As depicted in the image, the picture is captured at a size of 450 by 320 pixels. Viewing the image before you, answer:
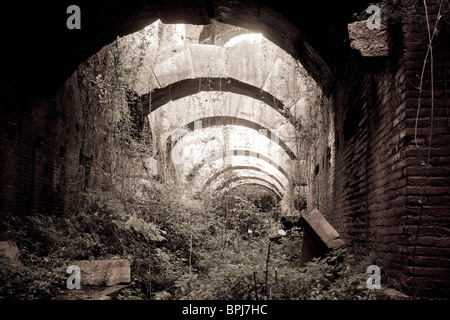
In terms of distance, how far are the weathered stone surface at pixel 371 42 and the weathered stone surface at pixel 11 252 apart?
5174mm

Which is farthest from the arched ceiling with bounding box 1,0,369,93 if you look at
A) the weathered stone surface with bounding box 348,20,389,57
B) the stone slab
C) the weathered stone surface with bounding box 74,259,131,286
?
the weathered stone surface with bounding box 74,259,131,286

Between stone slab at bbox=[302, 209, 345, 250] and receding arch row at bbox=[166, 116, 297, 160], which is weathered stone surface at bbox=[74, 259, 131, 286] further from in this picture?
Result: receding arch row at bbox=[166, 116, 297, 160]

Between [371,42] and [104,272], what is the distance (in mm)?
4922

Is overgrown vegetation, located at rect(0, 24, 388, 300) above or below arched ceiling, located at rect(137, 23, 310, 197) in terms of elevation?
below

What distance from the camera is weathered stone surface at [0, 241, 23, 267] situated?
4.84 m

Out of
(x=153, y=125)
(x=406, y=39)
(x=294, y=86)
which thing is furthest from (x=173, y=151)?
(x=406, y=39)

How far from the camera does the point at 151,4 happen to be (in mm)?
Answer: 6426

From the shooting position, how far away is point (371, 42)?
383 centimetres

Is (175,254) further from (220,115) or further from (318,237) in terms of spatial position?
(220,115)

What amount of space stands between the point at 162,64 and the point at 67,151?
13.1 ft

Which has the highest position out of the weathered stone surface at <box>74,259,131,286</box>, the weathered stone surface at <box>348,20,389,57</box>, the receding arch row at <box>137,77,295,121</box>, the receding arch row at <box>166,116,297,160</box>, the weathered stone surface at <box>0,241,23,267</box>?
the receding arch row at <box>137,77,295,121</box>

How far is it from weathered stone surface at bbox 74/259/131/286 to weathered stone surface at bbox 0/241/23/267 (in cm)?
81

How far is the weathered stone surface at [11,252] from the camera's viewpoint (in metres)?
4.84
